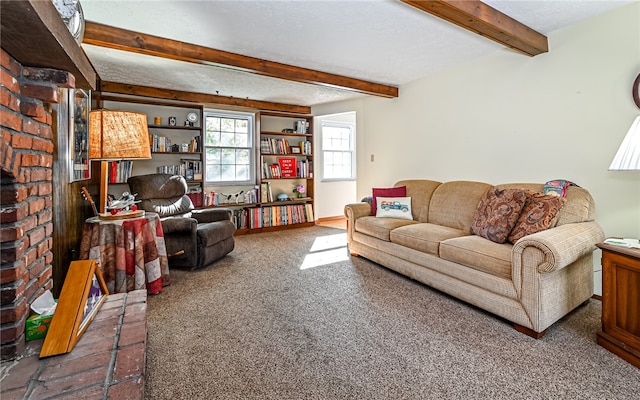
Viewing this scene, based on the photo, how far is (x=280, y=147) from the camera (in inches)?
213

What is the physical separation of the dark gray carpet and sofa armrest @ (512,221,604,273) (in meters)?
0.49

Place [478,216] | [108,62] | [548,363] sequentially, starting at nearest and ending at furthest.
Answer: [548,363]
[478,216]
[108,62]

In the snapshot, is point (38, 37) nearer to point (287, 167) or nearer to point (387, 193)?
point (387, 193)

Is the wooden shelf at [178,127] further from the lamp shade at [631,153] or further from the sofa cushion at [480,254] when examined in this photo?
the lamp shade at [631,153]

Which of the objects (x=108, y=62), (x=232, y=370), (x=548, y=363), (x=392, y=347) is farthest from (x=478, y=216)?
(x=108, y=62)

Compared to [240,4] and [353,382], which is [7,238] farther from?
[240,4]

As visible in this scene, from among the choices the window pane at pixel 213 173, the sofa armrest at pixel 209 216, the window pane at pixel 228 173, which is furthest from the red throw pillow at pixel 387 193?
the window pane at pixel 213 173

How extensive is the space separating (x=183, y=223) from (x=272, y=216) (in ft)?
7.24

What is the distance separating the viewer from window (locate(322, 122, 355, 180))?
6148 millimetres

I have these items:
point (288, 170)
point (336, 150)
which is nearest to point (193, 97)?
point (288, 170)

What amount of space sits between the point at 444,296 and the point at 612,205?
1513 millimetres

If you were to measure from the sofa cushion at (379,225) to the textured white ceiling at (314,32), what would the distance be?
180 centimetres

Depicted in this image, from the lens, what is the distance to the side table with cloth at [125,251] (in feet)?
7.59

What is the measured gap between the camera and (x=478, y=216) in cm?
265
